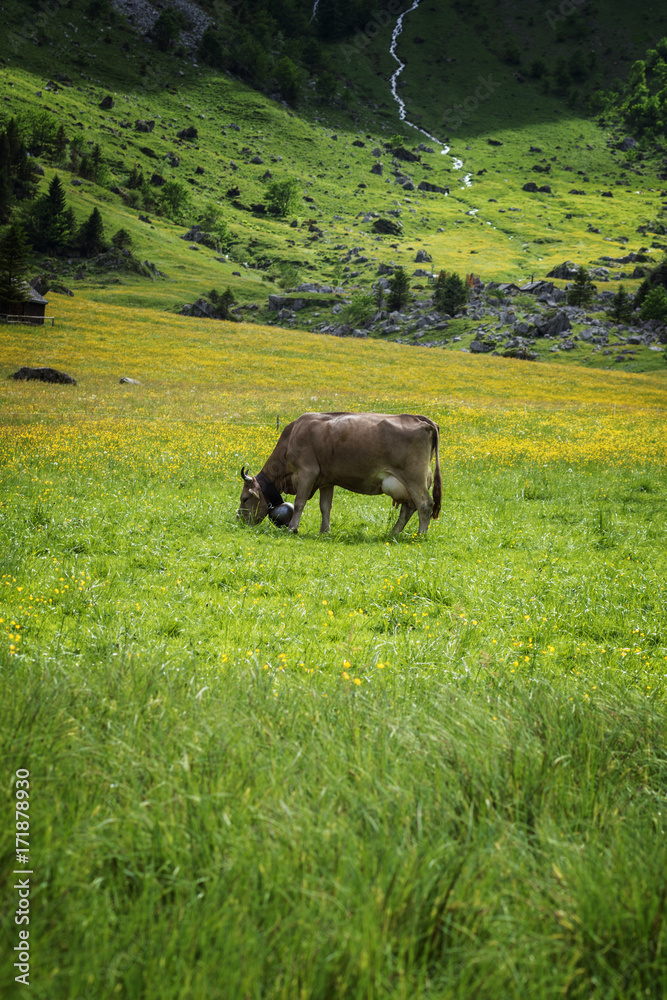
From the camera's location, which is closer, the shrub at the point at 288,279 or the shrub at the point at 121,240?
the shrub at the point at 121,240

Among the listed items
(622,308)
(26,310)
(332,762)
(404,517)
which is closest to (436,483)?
(404,517)

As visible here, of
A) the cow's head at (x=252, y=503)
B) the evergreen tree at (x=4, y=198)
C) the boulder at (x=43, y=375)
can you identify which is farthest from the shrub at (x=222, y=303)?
the cow's head at (x=252, y=503)

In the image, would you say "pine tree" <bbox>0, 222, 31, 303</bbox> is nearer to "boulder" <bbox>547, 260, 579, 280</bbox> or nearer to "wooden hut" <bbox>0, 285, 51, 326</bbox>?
"wooden hut" <bbox>0, 285, 51, 326</bbox>

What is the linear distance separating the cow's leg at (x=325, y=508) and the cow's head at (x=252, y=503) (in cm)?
126

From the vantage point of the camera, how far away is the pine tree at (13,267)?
2196 inches

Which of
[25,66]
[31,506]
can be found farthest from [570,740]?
[25,66]

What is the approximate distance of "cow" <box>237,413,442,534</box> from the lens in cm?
1245

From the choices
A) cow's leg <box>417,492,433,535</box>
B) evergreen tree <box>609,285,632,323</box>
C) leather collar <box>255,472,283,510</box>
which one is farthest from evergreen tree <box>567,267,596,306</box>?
leather collar <box>255,472,283,510</box>

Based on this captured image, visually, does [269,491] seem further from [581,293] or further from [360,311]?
[581,293]

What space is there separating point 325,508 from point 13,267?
58.1m

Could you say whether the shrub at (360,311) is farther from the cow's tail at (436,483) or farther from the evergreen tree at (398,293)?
the cow's tail at (436,483)

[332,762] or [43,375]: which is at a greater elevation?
[332,762]

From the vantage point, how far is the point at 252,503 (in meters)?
13.2

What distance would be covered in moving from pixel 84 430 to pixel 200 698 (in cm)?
2194
